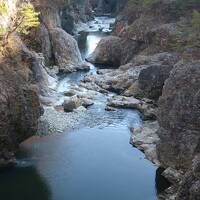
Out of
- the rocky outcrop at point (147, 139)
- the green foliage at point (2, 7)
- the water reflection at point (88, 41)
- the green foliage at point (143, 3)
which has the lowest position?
the water reflection at point (88, 41)

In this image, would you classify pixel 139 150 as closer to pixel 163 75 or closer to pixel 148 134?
pixel 148 134

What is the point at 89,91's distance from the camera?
53656mm

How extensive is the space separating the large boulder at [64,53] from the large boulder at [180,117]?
2814 cm

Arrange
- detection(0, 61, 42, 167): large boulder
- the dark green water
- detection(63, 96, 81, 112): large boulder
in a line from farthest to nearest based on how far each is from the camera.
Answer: detection(63, 96, 81, 112): large boulder, detection(0, 61, 42, 167): large boulder, the dark green water

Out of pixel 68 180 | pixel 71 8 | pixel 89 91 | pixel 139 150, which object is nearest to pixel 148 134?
pixel 139 150

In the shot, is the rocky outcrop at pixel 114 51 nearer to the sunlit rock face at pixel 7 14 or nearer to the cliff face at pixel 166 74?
the cliff face at pixel 166 74

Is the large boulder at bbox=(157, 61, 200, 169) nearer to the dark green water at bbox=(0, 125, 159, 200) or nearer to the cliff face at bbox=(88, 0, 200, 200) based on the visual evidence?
the cliff face at bbox=(88, 0, 200, 200)

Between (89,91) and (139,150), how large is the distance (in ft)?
55.4

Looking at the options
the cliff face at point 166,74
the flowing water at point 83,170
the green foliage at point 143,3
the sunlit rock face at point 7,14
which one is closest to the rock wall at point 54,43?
the cliff face at point 166,74

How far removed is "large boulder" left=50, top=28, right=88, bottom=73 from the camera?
64250mm

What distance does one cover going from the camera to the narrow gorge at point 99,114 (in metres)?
32.0

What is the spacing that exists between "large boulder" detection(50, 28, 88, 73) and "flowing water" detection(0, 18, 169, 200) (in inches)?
886

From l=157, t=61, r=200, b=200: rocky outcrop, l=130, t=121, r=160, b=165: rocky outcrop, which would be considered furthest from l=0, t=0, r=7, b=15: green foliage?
l=157, t=61, r=200, b=200: rocky outcrop

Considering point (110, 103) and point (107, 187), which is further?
point (110, 103)
